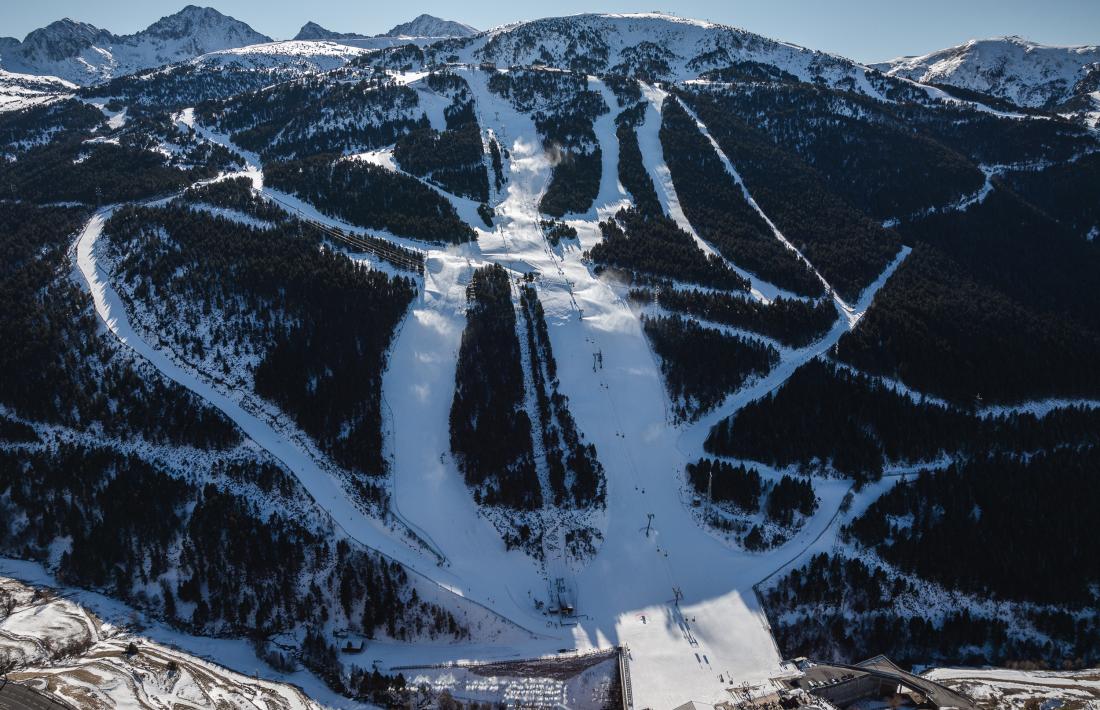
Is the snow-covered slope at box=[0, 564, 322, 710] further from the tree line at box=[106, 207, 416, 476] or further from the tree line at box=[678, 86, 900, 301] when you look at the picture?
the tree line at box=[678, 86, 900, 301]

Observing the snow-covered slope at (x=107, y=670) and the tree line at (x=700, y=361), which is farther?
the tree line at (x=700, y=361)

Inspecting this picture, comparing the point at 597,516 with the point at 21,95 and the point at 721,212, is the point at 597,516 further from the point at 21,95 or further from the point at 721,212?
the point at 21,95

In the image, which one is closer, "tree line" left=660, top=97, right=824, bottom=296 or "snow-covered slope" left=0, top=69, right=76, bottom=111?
"tree line" left=660, top=97, right=824, bottom=296

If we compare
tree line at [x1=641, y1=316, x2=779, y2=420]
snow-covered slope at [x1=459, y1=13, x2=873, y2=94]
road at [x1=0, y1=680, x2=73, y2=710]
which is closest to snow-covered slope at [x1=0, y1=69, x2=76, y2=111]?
snow-covered slope at [x1=459, y1=13, x2=873, y2=94]

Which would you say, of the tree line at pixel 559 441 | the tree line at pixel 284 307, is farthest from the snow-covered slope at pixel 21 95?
the tree line at pixel 559 441

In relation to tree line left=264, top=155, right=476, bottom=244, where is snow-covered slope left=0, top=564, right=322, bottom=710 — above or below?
below

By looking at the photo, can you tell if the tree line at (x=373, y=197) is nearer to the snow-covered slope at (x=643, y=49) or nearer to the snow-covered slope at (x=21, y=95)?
the snow-covered slope at (x=643, y=49)
